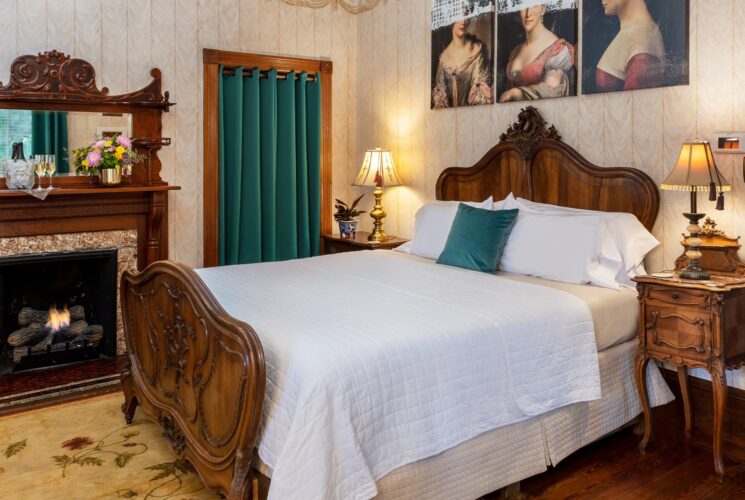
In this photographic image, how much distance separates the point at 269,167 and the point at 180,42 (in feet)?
3.64

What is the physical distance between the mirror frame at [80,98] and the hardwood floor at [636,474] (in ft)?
10.7

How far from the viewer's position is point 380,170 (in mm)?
4934

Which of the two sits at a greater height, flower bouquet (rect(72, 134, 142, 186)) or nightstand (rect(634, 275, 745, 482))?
flower bouquet (rect(72, 134, 142, 186))

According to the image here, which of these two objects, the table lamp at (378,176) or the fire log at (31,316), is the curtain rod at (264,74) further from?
the fire log at (31,316)

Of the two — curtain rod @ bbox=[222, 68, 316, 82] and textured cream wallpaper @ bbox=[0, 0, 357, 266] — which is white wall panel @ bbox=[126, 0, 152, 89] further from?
curtain rod @ bbox=[222, 68, 316, 82]

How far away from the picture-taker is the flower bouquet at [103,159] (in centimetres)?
424

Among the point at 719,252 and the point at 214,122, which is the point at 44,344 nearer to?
the point at 214,122

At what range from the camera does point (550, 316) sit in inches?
106

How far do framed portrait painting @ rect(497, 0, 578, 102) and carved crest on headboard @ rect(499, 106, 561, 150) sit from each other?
0.42 ft

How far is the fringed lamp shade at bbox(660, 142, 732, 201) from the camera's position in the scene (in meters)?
2.86

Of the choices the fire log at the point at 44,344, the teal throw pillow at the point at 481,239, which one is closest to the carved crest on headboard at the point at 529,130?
the teal throw pillow at the point at 481,239

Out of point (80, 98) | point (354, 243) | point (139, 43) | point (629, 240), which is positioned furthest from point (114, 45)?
point (629, 240)

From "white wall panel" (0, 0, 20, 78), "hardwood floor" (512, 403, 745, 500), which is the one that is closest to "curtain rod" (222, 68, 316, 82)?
"white wall panel" (0, 0, 20, 78)

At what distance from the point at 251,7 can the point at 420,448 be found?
3.93 metres
